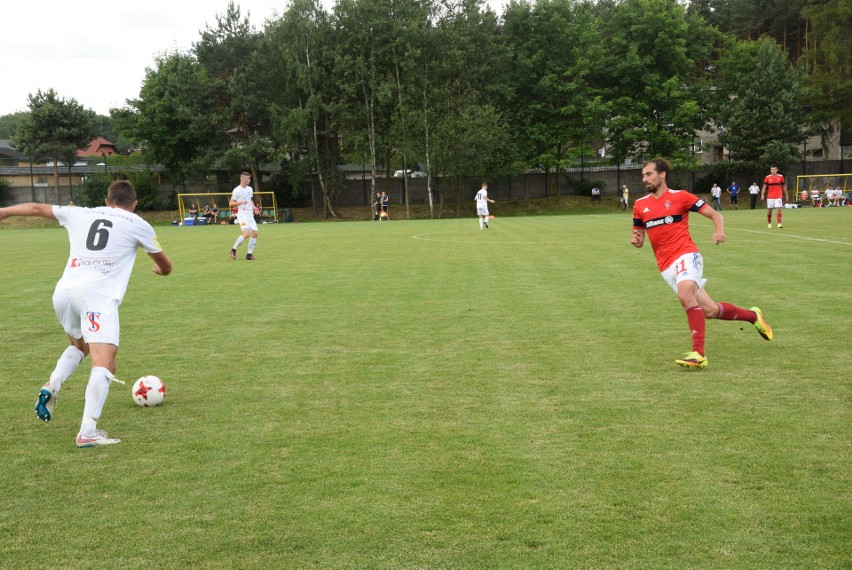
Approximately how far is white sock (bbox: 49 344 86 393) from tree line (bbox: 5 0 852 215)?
48.3 meters

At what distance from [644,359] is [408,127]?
4736 cm

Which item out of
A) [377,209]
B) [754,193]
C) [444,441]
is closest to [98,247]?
[444,441]

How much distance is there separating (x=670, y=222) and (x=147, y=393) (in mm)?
5585

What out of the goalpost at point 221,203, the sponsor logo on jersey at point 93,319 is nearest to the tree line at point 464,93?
the goalpost at point 221,203

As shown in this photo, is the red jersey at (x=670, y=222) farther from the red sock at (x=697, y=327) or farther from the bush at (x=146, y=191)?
the bush at (x=146, y=191)

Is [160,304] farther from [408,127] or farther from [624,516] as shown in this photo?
[408,127]

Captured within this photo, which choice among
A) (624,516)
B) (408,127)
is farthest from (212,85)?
(624,516)

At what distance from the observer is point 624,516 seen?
4219mm

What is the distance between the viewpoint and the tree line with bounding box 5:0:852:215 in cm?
5406

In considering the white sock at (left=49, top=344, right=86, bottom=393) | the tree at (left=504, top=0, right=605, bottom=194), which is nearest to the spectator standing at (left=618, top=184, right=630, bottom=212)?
the tree at (left=504, top=0, right=605, bottom=194)

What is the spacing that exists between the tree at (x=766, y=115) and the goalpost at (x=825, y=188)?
2.39m

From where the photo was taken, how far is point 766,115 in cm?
5903

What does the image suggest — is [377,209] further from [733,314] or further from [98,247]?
[98,247]

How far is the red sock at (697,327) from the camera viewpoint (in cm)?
788
